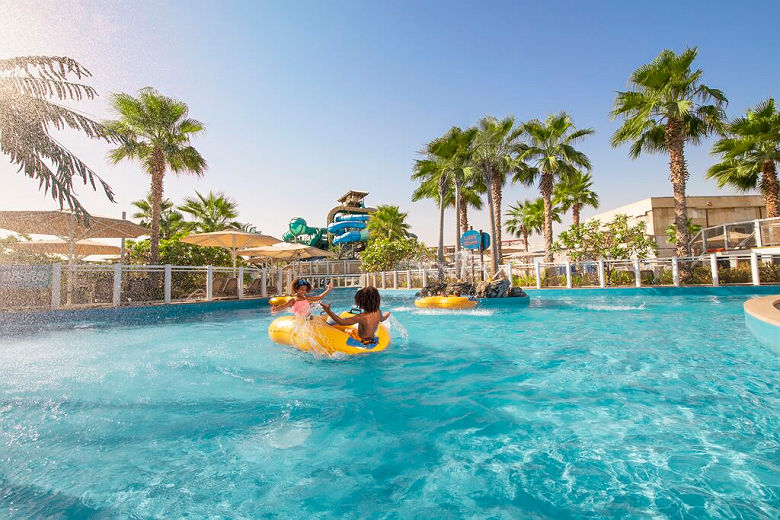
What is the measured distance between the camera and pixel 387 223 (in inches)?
1249

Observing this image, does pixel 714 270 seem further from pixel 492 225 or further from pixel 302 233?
pixel 302 233

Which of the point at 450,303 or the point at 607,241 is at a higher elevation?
the point at 607,241

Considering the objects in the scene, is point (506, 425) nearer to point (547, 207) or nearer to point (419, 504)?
point (419, 504)

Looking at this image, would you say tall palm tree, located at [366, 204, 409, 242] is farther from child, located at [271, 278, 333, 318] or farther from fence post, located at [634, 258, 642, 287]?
child, located at [271, 278, 333, 318]

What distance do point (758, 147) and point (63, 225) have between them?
101ft

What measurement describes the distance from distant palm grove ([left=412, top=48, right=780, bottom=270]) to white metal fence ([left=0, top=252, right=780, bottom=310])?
1.55 metres

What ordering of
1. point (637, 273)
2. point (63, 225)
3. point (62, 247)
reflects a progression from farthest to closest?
point (637, 273) < point (62, 247) < point (63, 225)

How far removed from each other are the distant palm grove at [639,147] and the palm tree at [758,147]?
1.5 inches

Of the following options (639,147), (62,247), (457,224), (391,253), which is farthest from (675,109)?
(62,247)

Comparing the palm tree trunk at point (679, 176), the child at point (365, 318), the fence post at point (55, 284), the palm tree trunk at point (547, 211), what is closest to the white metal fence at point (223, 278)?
the fence post at point (55, 284)

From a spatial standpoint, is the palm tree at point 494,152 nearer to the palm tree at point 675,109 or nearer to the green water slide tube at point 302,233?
the palm tree at point 675,109

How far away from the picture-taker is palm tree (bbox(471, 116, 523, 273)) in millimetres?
20469

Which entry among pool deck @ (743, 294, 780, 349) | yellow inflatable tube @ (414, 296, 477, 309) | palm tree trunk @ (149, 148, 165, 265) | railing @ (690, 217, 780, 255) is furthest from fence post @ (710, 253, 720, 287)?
palm tree trunk @ (149, 148, 165, 265)

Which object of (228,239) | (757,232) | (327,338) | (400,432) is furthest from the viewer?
(757,232)
